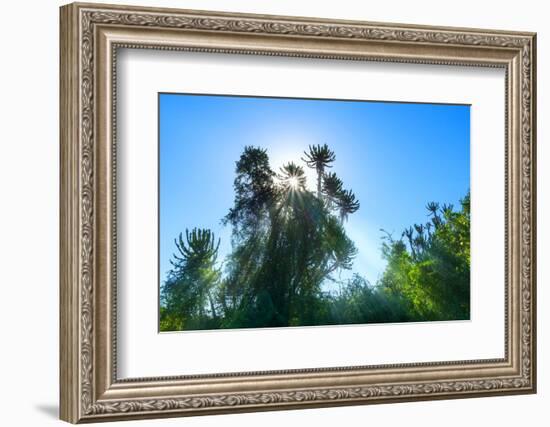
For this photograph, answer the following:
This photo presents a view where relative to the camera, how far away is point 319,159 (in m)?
3.12

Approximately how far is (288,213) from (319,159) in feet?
0.52


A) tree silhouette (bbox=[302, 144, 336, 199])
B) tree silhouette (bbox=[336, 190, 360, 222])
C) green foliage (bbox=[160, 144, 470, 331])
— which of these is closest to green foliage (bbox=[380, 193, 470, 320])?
green foliage (bbox=[160, 144, 470, 331])

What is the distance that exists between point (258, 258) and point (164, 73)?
0.51 m

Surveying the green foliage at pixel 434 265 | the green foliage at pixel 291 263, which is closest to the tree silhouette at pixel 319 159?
the green foliage at pixel 291 263

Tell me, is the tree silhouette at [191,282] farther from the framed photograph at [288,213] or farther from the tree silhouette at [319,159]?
the tree silhouette at [319,159]

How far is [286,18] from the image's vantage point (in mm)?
3055

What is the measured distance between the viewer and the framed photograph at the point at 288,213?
2.90m

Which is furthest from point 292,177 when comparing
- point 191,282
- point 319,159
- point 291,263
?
point 191,282

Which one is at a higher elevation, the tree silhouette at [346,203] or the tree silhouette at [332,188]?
the tree silhouette at [332,188]

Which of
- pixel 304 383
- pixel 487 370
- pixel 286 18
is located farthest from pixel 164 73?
pixel 487 370

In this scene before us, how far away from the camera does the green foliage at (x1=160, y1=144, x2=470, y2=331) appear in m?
3.02

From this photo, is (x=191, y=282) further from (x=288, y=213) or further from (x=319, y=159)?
(x=319, y=159)

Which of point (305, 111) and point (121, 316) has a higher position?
point (305, 111)

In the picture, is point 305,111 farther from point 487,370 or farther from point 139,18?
point 487,370
